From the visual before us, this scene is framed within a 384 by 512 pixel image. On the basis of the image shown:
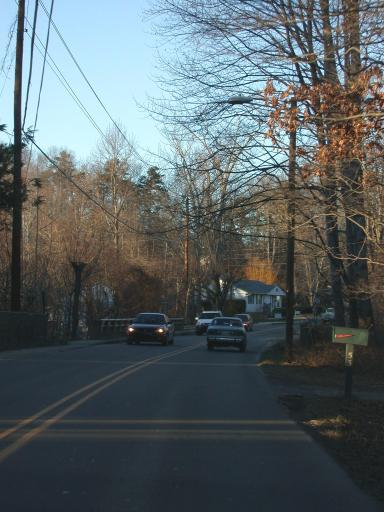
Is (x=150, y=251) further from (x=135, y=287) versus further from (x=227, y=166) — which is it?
(x=227, y=166)

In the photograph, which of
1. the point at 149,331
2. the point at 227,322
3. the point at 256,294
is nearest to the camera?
the point at 227,322

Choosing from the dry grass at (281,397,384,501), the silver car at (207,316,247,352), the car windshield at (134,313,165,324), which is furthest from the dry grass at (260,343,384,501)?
the car windshield at (134,313,165,324)

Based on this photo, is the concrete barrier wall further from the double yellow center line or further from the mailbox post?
the mailbox post

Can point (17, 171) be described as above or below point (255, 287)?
above

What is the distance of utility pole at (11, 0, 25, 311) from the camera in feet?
88.0

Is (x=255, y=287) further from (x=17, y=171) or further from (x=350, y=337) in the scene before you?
(x=350, y=337)

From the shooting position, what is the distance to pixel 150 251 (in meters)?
62.2

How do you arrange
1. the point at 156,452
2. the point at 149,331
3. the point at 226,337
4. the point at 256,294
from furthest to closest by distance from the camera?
the point at 256,294 < the point at 149,331 < the point at 226,337 < the point at 156,452

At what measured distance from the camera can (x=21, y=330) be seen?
28.1m

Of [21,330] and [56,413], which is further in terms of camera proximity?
[21,330]

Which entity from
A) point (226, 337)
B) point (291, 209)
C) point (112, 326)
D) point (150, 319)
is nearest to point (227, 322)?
point (226, 337)

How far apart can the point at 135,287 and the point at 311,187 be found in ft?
111

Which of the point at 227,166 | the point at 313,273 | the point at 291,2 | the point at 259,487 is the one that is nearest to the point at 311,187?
the point at 227,166

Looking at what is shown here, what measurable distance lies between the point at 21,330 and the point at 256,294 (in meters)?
75.9
